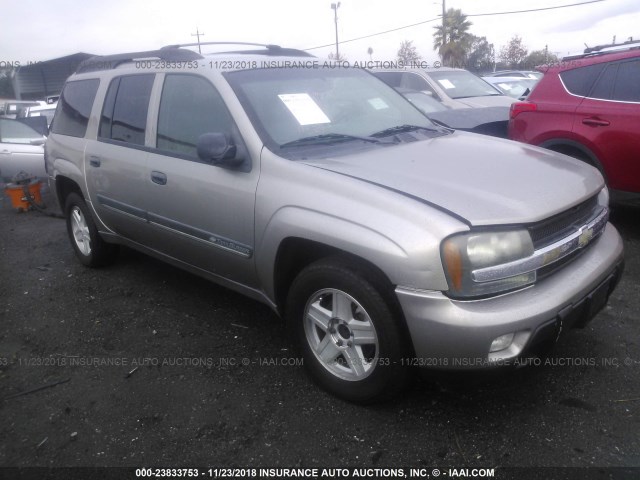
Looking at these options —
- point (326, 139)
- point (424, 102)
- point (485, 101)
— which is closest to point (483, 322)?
point (326, 139)

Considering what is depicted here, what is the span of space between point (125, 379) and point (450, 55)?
38.0 meters

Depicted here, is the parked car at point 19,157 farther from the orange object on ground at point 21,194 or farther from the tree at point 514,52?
the tree at point 514,52

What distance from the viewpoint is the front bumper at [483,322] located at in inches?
86.4

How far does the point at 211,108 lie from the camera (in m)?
3.25

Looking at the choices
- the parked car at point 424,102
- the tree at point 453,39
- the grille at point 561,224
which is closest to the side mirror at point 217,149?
the grille at point 561,224

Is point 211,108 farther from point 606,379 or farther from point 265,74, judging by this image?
point 606,379

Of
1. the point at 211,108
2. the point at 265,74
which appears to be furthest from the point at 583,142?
the point at 211,108

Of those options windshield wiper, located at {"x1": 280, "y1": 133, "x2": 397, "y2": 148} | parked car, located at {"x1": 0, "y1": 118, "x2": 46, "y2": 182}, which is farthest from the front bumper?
parked car, located at {"x1": 0, "y1": 118, "x2": 46, "y2": 182}

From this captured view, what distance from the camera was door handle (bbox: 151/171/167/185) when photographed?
11.4 feet

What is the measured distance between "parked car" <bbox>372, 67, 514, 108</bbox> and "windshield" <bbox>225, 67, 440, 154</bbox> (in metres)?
5.07

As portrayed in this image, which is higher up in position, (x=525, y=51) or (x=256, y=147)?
(x=525, y=51)

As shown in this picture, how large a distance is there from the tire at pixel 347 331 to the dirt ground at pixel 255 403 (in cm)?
16

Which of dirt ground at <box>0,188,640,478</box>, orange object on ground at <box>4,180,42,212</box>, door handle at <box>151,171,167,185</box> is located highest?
door handle at <box>151,171,167,185</box>

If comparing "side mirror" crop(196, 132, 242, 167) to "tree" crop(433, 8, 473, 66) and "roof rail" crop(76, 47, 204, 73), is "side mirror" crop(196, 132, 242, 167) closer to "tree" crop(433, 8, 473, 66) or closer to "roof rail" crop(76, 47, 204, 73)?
"roof rail" crop(76, 47, 204, 73)
